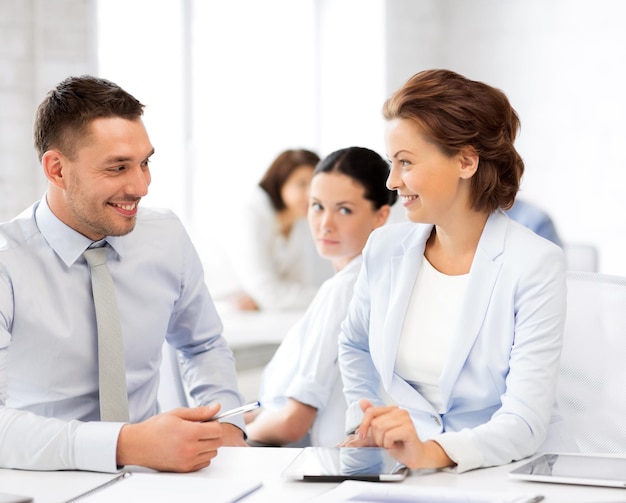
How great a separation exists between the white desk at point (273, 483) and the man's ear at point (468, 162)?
23.0 inches

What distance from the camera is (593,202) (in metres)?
5.40

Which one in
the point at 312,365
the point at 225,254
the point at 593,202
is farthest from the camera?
the point at 593,202

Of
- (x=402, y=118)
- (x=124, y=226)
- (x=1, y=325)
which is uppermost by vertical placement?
(x=402, y=118)

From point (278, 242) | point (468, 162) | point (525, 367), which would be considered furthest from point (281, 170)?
point (525, 367)

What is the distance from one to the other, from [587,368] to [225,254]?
3.15 m

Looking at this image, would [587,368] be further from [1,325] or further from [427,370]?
[1,325]

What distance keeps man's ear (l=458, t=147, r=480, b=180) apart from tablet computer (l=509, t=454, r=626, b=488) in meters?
0.56

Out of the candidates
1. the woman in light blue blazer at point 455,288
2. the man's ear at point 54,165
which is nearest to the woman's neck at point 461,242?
the woman in light blue blazer at point 455,288

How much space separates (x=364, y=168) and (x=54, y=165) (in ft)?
2.80

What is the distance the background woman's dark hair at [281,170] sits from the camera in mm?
4543

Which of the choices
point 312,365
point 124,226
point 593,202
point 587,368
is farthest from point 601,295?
point 593,202

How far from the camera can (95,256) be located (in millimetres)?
1775

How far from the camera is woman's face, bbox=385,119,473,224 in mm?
1716

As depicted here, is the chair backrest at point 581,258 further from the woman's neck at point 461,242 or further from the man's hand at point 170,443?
the man's hand at point 170,443
